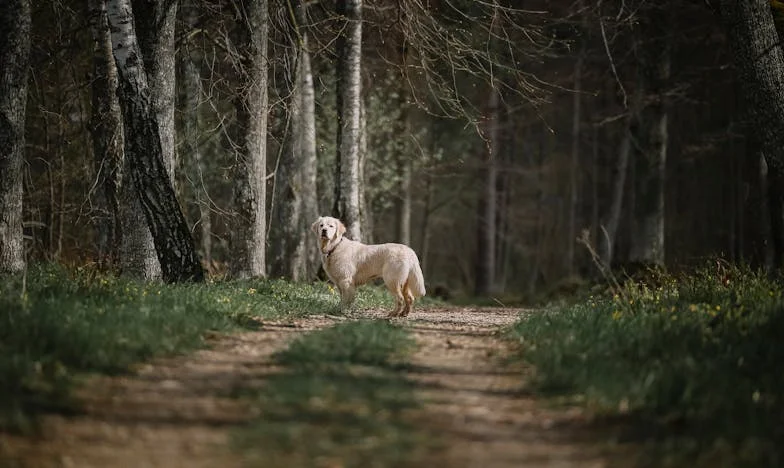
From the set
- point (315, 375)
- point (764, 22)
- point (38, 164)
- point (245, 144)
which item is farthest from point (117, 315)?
point (38, 164)

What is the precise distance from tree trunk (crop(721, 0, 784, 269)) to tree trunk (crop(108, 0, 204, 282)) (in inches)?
370

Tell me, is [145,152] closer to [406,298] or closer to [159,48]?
[159,48]

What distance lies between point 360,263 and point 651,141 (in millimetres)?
13603

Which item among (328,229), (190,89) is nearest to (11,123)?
(328,229)

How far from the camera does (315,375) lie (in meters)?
6.99

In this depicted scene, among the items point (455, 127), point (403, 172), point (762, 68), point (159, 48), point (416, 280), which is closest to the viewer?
point (416, 280)

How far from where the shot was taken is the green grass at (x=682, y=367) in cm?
566

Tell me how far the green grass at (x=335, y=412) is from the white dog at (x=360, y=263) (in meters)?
5.01

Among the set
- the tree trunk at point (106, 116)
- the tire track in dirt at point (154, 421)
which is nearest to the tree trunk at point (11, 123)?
the tree trunk at point (106, 116)

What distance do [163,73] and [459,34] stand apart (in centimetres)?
937

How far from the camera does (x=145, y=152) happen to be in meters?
13.0

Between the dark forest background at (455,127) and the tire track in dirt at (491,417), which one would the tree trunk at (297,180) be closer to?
the dark forest background at (455,127)

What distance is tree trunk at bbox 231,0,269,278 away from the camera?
633 inches

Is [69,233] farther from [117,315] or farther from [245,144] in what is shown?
[117,315]
